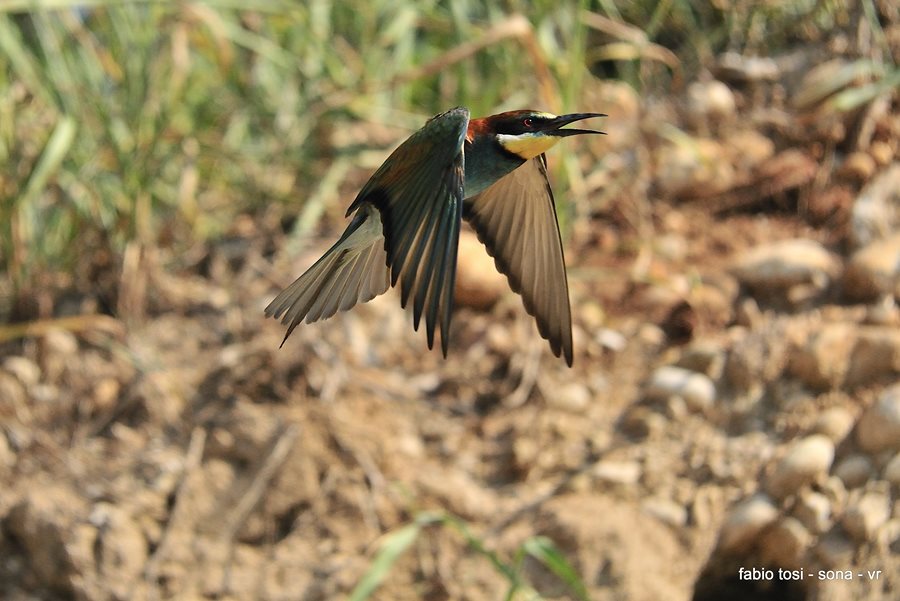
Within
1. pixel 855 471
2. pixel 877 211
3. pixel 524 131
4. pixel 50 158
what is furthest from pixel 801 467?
pixel 50 158

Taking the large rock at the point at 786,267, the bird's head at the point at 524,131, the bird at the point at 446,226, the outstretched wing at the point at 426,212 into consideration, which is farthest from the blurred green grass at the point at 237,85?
the outstretched wing at the point at 426,212

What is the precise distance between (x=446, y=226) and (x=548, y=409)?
156cm

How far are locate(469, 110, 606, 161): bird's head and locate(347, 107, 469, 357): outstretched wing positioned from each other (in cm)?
12

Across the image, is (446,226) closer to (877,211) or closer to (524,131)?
(524,131)

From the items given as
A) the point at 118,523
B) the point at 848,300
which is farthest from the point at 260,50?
the point at 848,300

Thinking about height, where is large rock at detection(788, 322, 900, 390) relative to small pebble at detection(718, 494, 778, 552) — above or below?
above

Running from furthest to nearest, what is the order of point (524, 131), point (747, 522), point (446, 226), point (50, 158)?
point (50, 158) < point (747, 522) < point (524, 131) < point (446, 226)

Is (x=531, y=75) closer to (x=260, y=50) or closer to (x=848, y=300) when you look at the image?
(x=260, y=50)

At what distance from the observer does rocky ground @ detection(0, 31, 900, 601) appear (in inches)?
108

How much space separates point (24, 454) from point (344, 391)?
0.79 meters

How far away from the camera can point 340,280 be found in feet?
6.42

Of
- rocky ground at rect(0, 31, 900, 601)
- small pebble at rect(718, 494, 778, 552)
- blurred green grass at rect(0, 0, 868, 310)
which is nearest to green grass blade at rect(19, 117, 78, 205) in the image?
blurred green grass at rect(0, 0, 868, 310)

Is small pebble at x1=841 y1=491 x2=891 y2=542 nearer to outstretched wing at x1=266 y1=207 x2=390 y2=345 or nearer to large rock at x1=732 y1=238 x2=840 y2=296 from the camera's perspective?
large rock at x1=732 y1=238 x2=840 y2=296

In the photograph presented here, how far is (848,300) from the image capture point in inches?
119
